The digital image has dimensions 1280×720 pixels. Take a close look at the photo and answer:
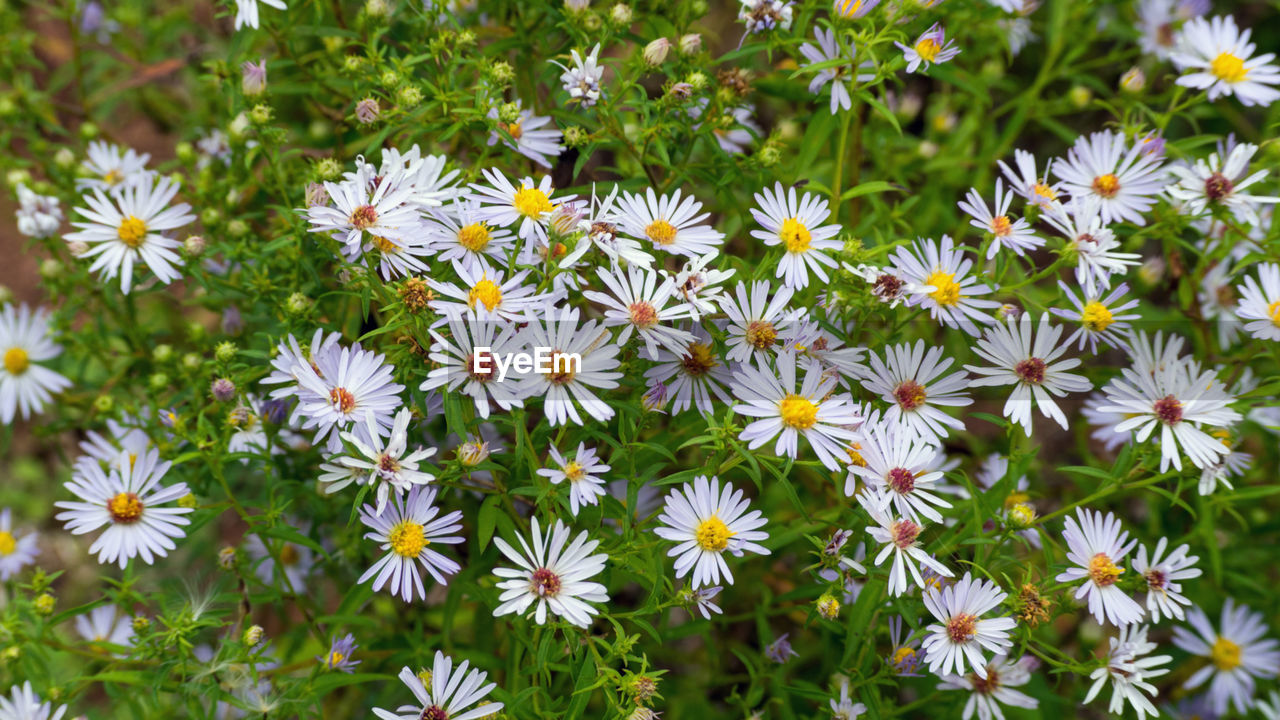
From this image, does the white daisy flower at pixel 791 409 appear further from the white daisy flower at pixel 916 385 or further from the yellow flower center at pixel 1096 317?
the yellow flower center at pixel 1096 317

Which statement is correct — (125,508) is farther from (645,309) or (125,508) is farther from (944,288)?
(944,288)

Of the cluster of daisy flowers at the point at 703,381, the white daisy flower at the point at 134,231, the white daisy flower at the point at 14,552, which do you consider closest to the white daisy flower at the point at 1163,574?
the cluster of daisy flowers at the point at 703,381

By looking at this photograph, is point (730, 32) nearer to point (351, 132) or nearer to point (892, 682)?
point (351, 132)

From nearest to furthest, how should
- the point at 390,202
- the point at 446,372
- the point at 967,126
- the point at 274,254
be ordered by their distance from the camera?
the point at 446,372
the point at 390,202
the point at 274,254
the point at 967,126

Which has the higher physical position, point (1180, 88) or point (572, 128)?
point (1180, 88)

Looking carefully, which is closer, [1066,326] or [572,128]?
[572,128]

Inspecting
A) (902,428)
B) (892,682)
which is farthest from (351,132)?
(892,682)

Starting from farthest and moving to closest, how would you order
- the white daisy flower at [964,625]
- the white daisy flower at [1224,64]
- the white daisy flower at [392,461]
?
the white daisy flower at [1224,64] → the white daisy flower at [964,625] → the white daisy flower at [392,461]
